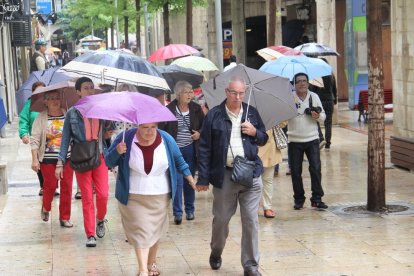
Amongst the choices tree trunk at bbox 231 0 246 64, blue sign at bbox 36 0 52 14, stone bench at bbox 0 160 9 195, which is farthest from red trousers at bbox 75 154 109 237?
blue sign at bbox 36 0 52 14

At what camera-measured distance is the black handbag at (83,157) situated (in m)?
10.3

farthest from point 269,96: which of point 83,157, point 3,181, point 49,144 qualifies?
point 3,181

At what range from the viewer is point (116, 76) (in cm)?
1127

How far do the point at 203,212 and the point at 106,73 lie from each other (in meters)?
2.26

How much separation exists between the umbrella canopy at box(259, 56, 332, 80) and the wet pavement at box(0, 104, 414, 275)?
169 centimetres

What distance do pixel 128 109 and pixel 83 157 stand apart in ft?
7.59

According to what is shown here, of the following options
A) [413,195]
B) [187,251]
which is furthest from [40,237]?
[413,195]

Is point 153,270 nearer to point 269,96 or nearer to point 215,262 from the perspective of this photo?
point 215,262

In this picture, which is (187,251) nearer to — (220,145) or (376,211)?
(220,145)

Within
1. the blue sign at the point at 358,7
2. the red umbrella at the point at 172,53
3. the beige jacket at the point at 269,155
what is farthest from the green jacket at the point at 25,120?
the blue sign at the point at 358,7

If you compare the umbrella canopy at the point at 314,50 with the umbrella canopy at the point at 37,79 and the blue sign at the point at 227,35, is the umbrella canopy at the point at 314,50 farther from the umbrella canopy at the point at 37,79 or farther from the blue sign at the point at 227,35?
the blue sign at the point at 227,35

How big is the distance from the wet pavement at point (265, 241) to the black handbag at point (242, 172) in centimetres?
90

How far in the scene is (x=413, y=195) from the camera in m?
12.9

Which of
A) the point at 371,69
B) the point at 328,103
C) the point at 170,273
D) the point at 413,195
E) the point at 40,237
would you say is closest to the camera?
the point at 170,273
